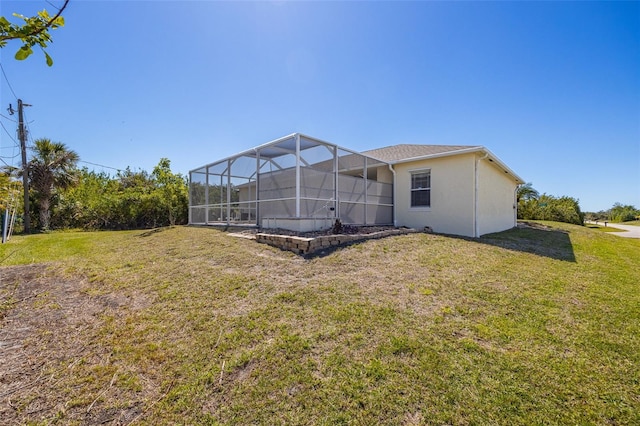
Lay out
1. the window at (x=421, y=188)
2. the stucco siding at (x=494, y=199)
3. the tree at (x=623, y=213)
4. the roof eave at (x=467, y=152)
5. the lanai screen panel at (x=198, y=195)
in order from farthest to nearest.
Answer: the tree at (x=623, y=213), the lanai screen panel at (x=198, y=195), the window at (x=421, y=188), the stucco siding at (x=494, y=199), the roof eave at (x=467, y=152)

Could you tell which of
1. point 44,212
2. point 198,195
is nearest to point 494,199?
point 198,195

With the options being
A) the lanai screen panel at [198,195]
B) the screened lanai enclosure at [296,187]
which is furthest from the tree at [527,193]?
the lanai screen panel at [198,195]

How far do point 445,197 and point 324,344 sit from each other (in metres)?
8.45

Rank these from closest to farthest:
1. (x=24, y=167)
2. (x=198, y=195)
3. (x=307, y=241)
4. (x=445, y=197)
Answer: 1. (x=307, y=241)
2. (x=445, y=197)
3. (x=198, y=195)
4. (x=24, y=167)

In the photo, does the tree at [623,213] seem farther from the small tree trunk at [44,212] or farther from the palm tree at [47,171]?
the small tree trunk at [44,212]

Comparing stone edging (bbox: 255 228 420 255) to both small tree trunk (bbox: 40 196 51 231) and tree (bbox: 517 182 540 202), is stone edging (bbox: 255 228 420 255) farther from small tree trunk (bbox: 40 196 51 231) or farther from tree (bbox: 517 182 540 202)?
tree (bbox: 517 182 540 202)

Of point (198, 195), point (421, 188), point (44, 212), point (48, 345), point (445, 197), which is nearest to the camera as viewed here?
point (48, 345)

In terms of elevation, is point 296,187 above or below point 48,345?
above

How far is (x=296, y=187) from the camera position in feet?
24.3

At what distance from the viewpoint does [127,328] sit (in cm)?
329

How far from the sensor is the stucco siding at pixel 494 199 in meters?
9.78

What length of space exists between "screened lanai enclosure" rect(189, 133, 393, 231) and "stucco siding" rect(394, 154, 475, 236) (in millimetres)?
708

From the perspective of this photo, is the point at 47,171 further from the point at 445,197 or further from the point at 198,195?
the point at 445,197

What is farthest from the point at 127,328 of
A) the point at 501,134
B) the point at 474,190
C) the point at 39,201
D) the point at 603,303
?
the point at 39,201
